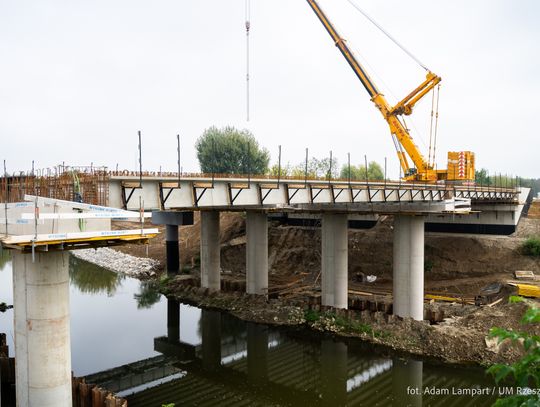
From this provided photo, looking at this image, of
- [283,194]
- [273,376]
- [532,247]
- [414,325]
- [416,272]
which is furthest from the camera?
[532,247]

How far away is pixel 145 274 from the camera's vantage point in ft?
135

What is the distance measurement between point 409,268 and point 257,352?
10541 mm

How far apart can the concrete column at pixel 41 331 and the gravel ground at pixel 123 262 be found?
29.1 metres

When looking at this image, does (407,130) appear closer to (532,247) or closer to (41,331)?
(532,247)

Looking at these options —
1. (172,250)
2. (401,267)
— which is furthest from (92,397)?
(172,250)

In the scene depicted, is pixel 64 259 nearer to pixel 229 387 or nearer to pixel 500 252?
pixel 229 387

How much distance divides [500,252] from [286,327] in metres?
20.9

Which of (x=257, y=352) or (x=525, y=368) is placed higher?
(x=525, y=368)

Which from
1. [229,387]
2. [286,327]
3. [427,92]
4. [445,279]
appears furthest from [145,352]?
[427,92]

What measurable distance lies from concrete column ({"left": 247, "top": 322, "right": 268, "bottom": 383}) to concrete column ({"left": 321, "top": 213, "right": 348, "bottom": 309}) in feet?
16.1

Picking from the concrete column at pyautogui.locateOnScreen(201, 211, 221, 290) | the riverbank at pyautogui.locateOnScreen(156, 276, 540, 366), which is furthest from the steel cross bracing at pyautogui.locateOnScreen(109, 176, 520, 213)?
the concrete column at pyautogui.locateOnScreen(201, 211, 221, 290)

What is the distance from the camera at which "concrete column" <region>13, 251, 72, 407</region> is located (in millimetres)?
11992

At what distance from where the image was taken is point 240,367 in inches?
838

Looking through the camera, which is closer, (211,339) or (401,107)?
(211,339)
